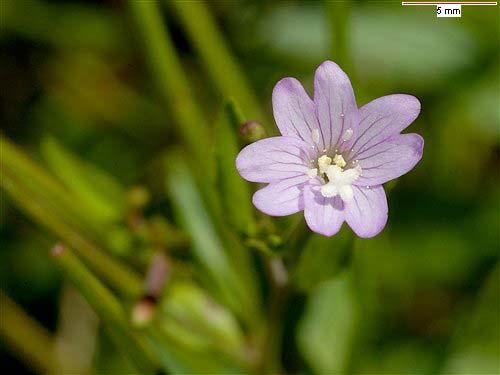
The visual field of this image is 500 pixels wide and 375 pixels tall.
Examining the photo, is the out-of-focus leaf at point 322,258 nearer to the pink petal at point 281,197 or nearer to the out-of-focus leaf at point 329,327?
the pink petal at point 281,197

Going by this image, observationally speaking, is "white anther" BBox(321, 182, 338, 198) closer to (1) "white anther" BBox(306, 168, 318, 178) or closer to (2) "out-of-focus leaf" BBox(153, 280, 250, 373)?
(1) "white anther" BBox(306, 168, 318, 178)

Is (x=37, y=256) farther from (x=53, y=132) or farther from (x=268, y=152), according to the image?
(x=268, y=152)

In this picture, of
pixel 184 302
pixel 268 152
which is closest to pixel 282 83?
pixel 268 152

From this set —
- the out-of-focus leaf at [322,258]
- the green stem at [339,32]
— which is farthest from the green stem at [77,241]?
the green stem at [339,32]

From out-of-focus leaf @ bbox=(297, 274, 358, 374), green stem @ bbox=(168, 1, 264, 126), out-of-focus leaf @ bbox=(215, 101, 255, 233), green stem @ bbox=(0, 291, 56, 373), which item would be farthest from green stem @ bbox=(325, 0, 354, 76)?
green stem @ bbox=(0, 291, 56, 373)

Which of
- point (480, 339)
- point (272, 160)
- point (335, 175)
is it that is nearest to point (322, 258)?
point (335, 175)
